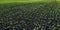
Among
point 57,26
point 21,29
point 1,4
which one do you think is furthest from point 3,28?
point 1,4

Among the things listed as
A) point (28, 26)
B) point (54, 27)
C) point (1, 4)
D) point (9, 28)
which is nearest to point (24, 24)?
point (28, 26)

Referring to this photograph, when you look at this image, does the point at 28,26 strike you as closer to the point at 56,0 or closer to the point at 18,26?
the point at 18,26

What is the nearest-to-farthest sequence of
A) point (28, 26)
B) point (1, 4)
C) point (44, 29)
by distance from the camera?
point (44, 29), point (28, 26), point (1, 4)

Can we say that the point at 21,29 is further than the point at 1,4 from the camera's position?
No

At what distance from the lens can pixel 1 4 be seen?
8648 millimetres

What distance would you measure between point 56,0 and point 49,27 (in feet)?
16.6

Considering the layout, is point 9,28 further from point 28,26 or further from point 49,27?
point 49,27

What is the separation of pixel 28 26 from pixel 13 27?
383mm

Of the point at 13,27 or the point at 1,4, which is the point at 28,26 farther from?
the point at 1,4

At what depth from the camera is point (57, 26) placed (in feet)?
12.8

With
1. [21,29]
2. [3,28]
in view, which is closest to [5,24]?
[3,28]

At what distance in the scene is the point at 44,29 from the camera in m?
3.81

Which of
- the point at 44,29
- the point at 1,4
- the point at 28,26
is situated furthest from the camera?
the point at 1,4

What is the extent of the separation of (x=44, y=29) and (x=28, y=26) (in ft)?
1.54
